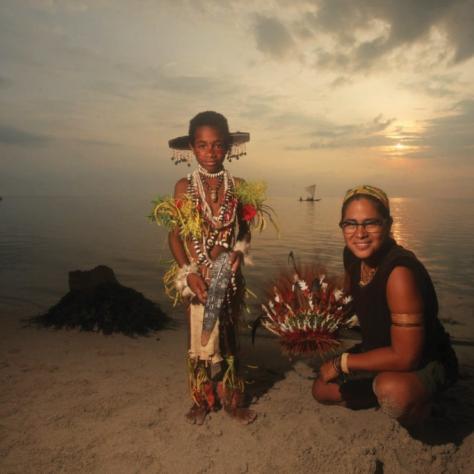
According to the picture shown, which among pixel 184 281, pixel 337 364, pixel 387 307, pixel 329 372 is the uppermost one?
pixel 184 281

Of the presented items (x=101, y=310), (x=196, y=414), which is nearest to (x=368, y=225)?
(x=196, y=414)

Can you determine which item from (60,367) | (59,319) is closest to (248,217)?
(60,367)

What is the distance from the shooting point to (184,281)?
12.0ft

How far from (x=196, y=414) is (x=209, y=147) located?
2476 mm

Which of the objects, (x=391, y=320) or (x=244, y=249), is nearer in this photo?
(x=391, y=320)

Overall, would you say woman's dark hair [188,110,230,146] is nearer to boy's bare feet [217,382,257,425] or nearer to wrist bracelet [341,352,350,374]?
wrist bracelet [341,352,350,374]

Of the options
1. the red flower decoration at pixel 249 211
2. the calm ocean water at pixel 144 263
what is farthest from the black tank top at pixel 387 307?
the red flower decoration at pixel 249 211

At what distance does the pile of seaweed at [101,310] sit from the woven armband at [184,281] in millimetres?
2881

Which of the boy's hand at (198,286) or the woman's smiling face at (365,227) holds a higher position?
the woman's smiling face at (365,227)

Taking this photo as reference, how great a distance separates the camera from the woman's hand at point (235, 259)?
3701 millimetres

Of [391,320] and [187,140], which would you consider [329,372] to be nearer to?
[391,320]

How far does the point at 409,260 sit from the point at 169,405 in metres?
2.65

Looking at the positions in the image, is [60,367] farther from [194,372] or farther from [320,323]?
[320,323]

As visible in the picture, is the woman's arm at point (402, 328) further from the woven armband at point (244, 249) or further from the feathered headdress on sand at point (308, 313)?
the woven armband at point (244, 249)
